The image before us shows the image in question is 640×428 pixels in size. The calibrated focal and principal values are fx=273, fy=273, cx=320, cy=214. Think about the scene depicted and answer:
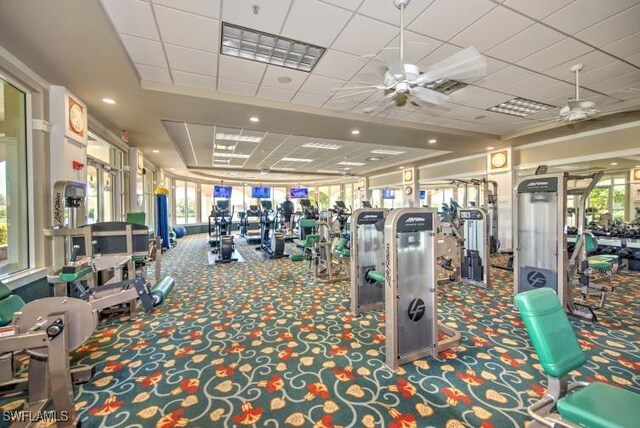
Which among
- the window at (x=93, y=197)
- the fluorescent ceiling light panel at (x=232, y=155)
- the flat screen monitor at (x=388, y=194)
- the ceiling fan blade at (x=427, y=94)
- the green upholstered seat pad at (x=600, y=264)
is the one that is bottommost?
the green upholstered seat pad at (x=600, y=264)

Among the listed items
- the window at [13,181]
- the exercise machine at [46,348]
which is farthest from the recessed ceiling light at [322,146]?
the exercise machine at [46,348]

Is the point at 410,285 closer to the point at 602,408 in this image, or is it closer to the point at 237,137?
the point at 602,408

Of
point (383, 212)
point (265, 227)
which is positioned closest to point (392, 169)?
point (265, 227)

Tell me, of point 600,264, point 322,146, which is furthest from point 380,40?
point 322,146

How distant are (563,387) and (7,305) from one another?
13.6ft

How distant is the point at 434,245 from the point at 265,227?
7.86m

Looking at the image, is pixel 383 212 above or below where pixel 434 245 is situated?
above

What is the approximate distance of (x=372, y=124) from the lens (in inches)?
243

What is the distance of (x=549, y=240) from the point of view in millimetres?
3814

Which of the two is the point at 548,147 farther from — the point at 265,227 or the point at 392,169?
the point at 265,227

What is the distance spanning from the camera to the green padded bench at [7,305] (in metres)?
2.22

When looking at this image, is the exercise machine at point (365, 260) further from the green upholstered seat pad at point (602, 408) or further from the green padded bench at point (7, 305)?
the green padded bench at point (7, 305)

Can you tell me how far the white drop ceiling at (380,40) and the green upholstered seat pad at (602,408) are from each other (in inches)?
124

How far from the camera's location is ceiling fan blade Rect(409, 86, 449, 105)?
3.19m
